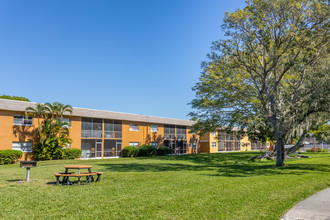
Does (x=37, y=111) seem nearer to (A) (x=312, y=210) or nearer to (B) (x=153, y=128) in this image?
(B) (x=153, y=128)

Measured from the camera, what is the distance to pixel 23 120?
1062 inches

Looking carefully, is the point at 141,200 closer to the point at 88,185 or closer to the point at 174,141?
the point at 88,185

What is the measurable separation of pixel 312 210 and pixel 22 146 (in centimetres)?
2789

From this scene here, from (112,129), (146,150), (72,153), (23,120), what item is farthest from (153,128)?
(23,120)

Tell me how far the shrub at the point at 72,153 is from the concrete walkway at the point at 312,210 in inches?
1022

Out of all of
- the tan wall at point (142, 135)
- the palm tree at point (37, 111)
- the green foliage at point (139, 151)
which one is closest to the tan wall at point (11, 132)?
the palm tree at point (37, 111)

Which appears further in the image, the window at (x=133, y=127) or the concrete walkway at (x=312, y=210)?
the window at (x=133, y=127)

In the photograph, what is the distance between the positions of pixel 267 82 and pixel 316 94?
364cm

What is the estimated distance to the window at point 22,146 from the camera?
26.3 meters

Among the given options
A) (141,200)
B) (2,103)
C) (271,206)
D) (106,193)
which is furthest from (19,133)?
(271,206)

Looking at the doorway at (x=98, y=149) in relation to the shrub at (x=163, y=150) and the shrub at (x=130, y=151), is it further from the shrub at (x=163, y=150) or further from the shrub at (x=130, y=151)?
the shrub at (x=163, y=150)

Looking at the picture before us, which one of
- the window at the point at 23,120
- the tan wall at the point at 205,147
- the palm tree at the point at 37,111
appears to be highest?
the palm tree at the point at 37,111

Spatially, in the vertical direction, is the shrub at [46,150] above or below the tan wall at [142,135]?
below

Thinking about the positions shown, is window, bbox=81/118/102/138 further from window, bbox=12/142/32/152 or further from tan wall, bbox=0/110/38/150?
window, bbox=12/142/32/152
